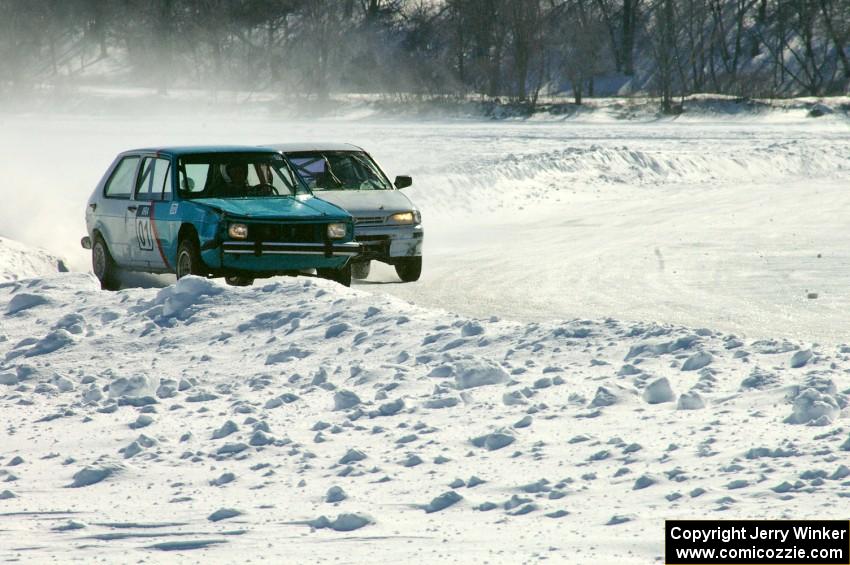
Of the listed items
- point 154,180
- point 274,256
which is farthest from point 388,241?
point 154,180

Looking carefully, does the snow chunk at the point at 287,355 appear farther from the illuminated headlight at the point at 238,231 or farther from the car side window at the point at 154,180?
the car side window at the point at 154,180

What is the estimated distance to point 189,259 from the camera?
1280cm

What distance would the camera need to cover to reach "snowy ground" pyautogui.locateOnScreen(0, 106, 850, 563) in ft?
19.5

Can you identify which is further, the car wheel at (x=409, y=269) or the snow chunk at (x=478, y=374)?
the car wheel at (x=409, y=269)

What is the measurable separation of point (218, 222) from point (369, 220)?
84.1 inches

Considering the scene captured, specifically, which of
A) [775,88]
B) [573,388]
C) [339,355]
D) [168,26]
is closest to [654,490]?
[573,388]

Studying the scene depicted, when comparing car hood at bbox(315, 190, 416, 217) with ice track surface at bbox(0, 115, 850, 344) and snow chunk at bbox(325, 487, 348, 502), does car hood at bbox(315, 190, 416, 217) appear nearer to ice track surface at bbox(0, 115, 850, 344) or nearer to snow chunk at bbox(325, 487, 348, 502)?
ice track surface at bbox(0, 115, 850, 344)

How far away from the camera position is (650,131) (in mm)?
47781

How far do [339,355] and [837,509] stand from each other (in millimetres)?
4593

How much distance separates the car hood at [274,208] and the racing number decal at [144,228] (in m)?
0.71

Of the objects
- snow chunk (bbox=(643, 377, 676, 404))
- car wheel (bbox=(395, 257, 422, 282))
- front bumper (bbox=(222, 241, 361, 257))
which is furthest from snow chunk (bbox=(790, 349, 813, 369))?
car wheel (bbox=(395, 257, 422, 282))

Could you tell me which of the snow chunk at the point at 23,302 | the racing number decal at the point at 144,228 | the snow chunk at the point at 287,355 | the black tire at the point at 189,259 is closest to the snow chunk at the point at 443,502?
the snow chunk at the point at 287,355

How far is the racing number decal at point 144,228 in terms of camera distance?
528 inches

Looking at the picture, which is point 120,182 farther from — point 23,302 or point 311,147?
point 23,302
